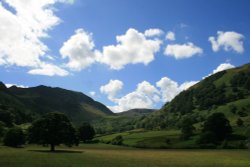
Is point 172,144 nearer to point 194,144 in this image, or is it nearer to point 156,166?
point 194,144

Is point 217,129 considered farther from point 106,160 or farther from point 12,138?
point 106,160

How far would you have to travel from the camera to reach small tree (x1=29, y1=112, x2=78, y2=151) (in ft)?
365

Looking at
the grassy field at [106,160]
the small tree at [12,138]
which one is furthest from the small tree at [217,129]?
the small tree at [12,138]

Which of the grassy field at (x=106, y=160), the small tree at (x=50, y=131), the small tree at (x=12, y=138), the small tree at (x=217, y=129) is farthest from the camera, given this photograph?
the small tree at (x=217, y=129)

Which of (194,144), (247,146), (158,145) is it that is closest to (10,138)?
(158,145)

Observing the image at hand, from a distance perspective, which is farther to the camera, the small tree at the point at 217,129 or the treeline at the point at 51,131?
the small tree at the point at 217,129

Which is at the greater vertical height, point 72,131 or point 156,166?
point 72,131

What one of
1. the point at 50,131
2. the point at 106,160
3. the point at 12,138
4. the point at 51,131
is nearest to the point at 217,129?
the point at 51,131

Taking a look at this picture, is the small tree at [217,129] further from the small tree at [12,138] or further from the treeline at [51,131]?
the small tree at [12,138]

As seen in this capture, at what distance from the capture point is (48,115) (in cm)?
11638

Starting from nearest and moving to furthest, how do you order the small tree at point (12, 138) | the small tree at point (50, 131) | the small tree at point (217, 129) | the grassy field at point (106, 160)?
the grassy field at point (106, 160) < the small tree at point (50, 131) < the small tree at point (12, 138) < the small tree at point (217, 129)

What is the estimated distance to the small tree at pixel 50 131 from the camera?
111 meters

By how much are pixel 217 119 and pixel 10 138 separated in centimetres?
10705

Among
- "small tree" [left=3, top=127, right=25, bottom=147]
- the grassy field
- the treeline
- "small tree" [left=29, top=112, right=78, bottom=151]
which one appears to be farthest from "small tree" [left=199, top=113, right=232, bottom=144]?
"small tree" [left=3, top=127, right=25, bottom=147]
